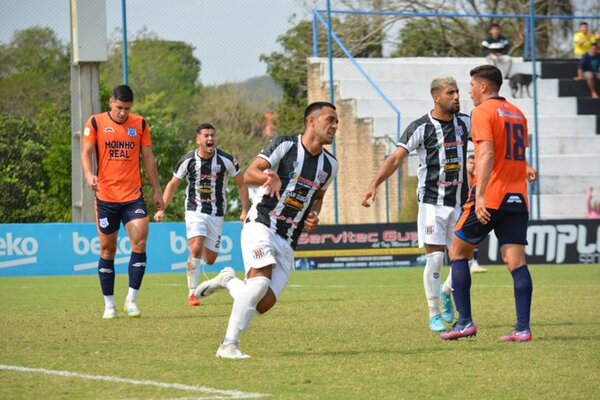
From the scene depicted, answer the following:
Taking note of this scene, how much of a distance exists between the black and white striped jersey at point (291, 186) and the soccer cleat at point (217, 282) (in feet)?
2.48

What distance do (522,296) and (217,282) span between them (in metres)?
2.52

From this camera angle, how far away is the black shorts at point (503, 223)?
9703mm

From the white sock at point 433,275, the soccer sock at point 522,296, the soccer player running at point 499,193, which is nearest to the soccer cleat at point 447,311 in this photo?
the white sock at point 433,275

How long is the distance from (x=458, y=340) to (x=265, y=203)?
2.17m

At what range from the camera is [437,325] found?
10.5 metres

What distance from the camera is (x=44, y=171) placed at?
25.9 meters

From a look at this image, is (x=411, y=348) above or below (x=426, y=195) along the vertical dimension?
below

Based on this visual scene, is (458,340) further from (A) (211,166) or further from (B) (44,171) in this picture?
(B) (44,171)

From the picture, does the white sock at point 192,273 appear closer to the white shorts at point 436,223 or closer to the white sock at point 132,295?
the white sock at point 132,295

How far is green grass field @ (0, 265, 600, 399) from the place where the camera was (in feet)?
23.4

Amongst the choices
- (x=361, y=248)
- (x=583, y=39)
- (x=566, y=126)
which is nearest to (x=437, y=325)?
(x=361, y=248)

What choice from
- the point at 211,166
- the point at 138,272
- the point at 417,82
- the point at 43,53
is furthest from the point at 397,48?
the point at 138,272

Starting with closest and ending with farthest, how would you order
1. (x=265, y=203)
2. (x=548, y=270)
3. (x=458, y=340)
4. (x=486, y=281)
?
1. (x=265, y=203)
2. (x=458, y=340)
3. (x=486, y=281)
4. (x=548, y=270)

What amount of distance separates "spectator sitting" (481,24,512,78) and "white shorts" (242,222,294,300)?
2556 centimetres
